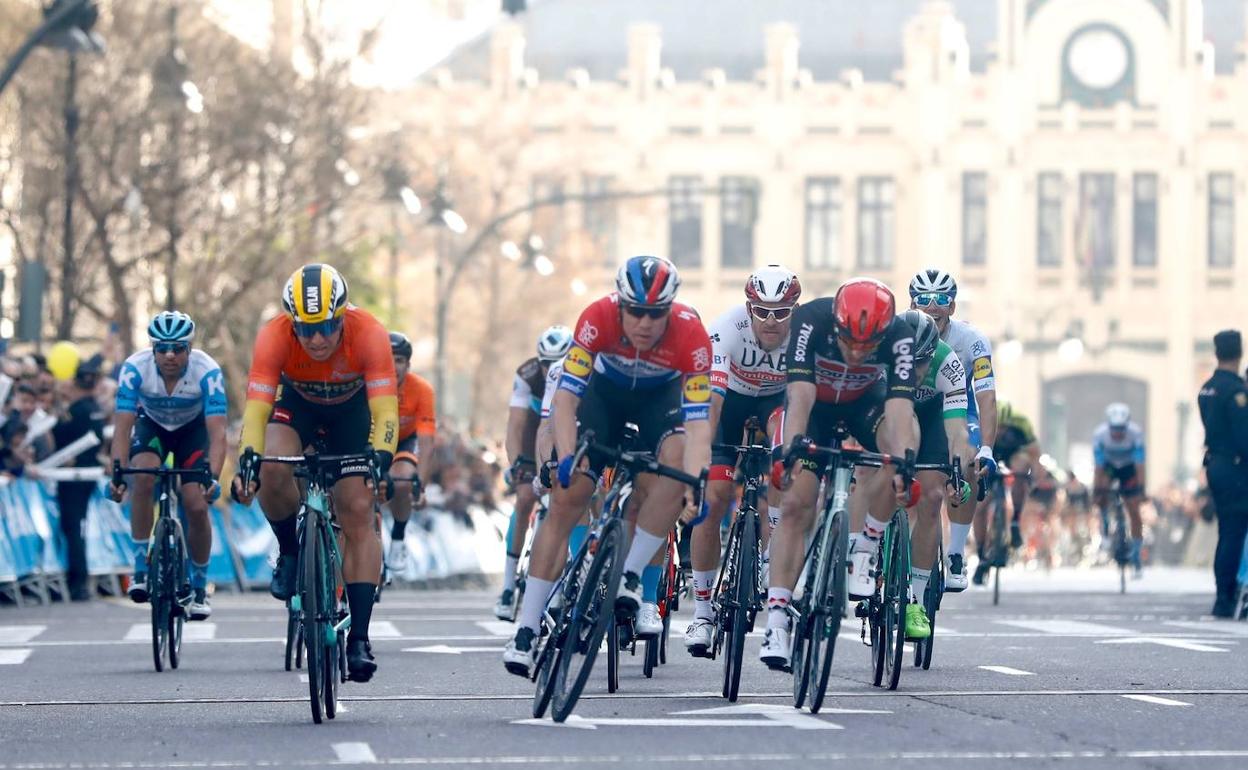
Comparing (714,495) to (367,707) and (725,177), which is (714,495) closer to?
(367,707)

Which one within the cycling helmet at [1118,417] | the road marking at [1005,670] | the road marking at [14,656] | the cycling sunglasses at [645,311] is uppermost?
the cycling helmet at [1118,417]

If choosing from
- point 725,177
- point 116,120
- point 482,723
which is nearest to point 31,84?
point 116,120

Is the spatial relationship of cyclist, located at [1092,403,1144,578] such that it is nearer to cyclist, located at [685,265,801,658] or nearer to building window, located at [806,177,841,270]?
cyclist, located at [685,265,801,658]

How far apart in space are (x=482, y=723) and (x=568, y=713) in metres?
0.41

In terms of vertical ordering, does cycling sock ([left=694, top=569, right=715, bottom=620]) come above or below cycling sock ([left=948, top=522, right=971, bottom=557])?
below

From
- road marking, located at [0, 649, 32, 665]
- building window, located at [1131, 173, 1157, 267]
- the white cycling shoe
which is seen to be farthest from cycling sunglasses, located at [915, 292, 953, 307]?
building window, located at [1131, 173, 1157, 267]

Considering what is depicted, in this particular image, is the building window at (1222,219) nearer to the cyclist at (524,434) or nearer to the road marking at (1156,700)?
the cyclist at (524,434)

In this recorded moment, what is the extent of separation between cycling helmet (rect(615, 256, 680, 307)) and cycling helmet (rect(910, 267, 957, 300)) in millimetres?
4193

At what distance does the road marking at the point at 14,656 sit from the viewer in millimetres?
15617

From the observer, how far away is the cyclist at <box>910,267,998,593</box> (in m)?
15.3

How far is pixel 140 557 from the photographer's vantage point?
15.3 meters

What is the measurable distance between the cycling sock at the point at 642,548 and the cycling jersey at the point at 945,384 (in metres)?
2.85

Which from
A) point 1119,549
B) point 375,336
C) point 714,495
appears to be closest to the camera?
point 375,336

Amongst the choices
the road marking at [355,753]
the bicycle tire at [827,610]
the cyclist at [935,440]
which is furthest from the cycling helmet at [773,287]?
the road marking at [355,753]
